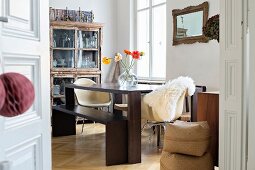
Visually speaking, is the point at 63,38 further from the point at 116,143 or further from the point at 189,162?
the point at 189,162

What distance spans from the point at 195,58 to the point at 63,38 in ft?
9.02

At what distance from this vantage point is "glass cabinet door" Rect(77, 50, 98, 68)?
6.75m

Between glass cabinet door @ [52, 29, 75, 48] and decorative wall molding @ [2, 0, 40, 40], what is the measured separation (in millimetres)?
5255

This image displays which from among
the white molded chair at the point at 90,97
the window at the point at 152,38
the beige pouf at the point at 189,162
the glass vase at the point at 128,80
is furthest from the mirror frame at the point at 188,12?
the beige pouf at the point at 189,162

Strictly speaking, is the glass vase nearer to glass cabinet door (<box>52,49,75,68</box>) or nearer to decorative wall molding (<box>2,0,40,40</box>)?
glass cabinet door (<box>52,49,75,68</box>)

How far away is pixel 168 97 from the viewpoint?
3932 millimetres

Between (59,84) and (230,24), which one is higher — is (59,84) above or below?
below

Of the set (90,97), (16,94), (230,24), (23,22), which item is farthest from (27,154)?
(90,97)

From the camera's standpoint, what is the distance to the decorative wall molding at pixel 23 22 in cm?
115

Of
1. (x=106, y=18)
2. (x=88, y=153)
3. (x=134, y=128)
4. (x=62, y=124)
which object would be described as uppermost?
(x=106, y=18)

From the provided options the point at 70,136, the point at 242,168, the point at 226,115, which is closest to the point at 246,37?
the point at 226,115

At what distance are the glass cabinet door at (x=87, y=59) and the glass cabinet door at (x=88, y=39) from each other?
137 millimetres

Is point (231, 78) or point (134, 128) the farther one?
point (134, 128)

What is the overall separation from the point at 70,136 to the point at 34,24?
4.38 metres
